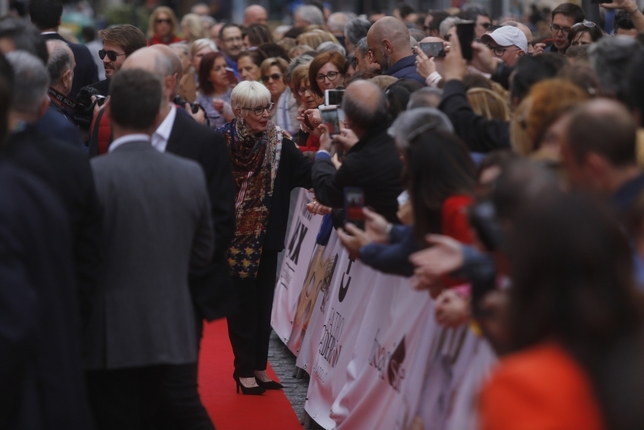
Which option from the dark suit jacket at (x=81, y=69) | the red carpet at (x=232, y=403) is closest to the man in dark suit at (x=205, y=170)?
the red carpet at (x=232, y=403)

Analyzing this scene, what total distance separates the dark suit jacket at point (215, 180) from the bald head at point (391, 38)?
2.98 m

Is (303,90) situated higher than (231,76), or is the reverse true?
(303,90)

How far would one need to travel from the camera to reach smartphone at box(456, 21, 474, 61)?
5551 millimetres

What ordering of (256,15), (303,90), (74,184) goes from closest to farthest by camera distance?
(74,184)
(303,90)
(256,15)

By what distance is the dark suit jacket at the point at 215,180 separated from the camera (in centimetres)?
500

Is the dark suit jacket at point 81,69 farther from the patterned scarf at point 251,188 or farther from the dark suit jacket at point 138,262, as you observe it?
the dark suit jacket at point 138,262

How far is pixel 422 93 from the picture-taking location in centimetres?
537

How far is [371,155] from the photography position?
552 centimetres

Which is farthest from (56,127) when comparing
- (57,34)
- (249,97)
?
(57,34)

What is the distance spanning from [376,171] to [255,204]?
1.93 metres

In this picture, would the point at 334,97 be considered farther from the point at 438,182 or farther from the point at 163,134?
the point at 438,182

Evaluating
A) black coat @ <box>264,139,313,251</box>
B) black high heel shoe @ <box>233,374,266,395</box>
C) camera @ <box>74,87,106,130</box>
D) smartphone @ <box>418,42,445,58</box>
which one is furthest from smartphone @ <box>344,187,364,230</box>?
camera @ <box>74,87,106,130</box>

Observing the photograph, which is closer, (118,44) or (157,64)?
(157,64)

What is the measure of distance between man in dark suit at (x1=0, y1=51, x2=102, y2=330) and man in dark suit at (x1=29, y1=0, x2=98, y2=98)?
5.38 m
